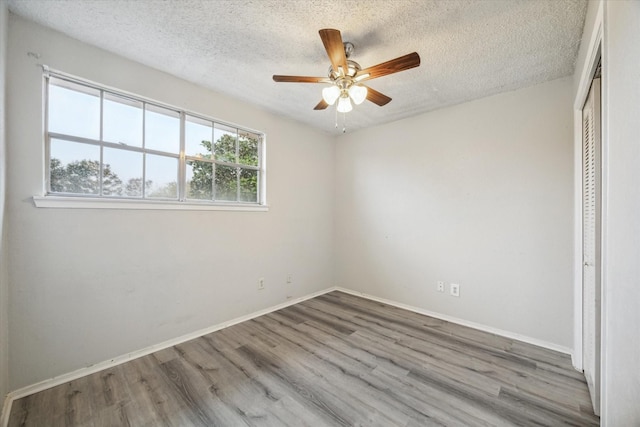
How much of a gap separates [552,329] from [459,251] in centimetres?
101

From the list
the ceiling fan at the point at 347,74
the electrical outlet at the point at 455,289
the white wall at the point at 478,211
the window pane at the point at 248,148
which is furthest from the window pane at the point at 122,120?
the electrical outlet at the point at 455,289

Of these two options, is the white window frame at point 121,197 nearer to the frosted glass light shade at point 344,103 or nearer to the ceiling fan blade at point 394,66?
the frosted glass light shade at point 344,103

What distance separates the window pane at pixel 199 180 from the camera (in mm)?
2523

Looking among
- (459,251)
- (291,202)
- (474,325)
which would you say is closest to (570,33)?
(459,251)

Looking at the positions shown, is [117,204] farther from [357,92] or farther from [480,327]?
[480,327]

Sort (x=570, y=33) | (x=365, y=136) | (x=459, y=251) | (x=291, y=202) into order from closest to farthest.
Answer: (x=570, y=33), (x=459, y=251), (x=291, y=202), (x=365, y=136)

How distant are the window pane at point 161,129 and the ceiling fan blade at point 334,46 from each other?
1699 millimetres

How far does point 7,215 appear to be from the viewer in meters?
1.61

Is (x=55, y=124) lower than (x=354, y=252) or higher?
higher

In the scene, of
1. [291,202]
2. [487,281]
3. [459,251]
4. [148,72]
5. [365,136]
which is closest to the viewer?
[148,72]

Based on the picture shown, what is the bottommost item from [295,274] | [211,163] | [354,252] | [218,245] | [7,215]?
[295,274]

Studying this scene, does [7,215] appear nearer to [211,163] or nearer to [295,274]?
[211,163]

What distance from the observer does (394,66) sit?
1.64 meters

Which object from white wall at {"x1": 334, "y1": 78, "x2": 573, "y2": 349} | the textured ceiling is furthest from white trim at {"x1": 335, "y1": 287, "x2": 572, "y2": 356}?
the textured ceiling
